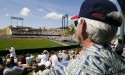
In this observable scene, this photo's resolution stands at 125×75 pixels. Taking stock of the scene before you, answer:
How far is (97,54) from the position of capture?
2002 millimetres

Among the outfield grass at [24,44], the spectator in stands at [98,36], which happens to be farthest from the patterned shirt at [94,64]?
the outfield grass at [24,44]

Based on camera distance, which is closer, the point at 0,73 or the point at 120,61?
the point at 120,61

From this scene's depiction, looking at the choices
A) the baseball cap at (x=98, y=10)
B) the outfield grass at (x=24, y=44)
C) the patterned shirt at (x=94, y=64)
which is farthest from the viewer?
the outfield grass at (x=24, y=44)

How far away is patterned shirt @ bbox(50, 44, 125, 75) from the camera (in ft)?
6.32

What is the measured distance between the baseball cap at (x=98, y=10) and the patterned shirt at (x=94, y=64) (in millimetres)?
197

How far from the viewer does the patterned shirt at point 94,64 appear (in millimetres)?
1928

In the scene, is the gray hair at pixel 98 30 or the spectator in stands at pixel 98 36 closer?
the spectator in stands at pixel 98 36

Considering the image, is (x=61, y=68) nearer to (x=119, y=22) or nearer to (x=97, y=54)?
(x=97, y=54)

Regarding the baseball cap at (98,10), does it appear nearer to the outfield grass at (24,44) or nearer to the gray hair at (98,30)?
the gray hair at (98,30)

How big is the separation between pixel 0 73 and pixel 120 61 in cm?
937

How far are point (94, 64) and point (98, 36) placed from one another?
0.25 m

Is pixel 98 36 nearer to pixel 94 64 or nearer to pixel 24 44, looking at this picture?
pixel 94 64

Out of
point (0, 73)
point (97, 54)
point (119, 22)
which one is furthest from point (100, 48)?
point (0, 73)

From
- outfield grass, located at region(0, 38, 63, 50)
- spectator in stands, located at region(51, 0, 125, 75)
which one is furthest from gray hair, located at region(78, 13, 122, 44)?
outfield grass, located at region(0, 38, 63, 50)
